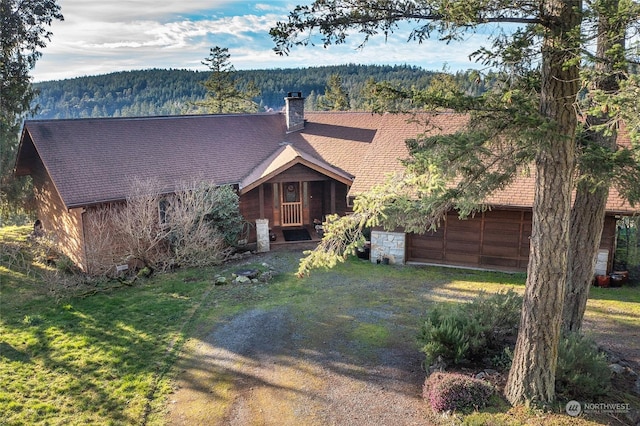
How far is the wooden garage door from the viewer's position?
15102 millimetres

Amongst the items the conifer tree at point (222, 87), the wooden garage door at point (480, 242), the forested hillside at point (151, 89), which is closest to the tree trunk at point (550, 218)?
the wooden garage door at point (480, 242)

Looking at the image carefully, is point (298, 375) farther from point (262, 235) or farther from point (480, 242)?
point (262, 235)

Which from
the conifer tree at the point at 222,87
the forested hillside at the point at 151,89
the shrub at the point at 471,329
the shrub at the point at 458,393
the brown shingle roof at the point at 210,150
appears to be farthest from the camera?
the forested hillside at the point at 151,89

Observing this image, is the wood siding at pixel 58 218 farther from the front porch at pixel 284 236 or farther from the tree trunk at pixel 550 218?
the tree trunk at pixel 550 218

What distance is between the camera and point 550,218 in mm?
6676

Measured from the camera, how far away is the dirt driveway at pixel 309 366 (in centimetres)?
786

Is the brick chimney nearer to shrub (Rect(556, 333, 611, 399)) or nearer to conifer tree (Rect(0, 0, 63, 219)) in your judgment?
conifer tree (Rect(0, 0, 63, 219))

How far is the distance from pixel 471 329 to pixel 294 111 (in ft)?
54.1

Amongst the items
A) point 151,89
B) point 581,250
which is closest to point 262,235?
point 581,250

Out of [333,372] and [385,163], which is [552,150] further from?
[385,163]

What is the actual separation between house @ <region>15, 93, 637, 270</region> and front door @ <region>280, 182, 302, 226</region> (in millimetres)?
46

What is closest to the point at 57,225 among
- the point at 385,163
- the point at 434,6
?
the point at 385,163

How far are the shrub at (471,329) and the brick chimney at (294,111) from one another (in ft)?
49.8

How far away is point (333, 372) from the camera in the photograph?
9.15 metres
